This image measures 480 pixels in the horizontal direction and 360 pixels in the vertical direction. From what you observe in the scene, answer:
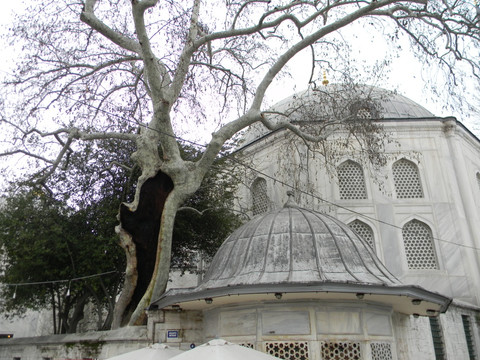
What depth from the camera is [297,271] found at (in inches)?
253

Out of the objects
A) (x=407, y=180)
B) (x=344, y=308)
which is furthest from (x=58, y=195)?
(x=407, y=180)

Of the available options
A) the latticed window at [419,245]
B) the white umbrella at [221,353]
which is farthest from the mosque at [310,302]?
the latticed window at [419,245]

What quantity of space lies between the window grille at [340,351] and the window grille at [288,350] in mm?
283

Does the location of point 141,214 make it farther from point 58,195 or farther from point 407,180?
point 407,180

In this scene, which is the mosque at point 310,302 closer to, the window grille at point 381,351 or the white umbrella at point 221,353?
the window grille at point 381,351

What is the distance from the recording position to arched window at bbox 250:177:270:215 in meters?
16.9

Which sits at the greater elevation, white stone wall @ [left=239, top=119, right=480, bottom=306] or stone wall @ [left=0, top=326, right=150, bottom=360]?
white stone wall @ [left=239, top=119, right=480, bottom=306]

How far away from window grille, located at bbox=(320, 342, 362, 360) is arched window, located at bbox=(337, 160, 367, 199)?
33.3 ft

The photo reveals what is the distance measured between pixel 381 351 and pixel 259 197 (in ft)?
36.2

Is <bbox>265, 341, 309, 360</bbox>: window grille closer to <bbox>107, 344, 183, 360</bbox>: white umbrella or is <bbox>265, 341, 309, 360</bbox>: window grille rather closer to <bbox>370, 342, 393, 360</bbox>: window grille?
<bbox>370, 342, 393, 360</bbox>: window grille

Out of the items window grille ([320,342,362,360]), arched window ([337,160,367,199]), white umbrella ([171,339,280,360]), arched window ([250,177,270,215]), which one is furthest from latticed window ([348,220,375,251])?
white umbrella ([171,339,280,360])

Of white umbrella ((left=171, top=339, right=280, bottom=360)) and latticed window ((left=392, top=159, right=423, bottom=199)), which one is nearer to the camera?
white umbrella ((left=171, top=339, right=280, bottom=360))

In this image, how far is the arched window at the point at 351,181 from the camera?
53.3 feet

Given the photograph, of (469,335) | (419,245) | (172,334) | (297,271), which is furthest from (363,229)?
(172,334)
